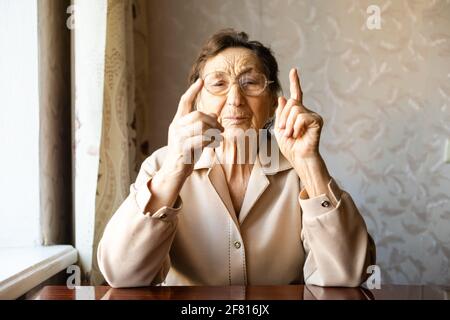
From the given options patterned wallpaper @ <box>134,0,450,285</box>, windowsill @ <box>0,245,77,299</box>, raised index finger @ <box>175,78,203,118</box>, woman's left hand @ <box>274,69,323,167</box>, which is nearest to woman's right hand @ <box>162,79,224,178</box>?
raised index finger @ <box>175,78,203,118</box>

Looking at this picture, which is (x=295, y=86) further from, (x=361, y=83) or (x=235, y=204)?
(x=361, y=83)

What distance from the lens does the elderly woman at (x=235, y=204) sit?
3.09ft

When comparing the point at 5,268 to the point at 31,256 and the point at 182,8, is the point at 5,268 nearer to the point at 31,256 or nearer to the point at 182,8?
the point at 31,256

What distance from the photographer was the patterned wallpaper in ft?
5.76

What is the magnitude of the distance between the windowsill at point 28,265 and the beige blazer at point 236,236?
20 cm

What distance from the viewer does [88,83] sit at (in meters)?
1.29

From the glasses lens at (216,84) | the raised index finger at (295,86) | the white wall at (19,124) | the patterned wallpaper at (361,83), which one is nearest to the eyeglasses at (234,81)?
the glasses lens at (216,84)

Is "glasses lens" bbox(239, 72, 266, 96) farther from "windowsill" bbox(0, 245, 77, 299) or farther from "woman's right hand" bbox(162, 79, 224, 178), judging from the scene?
"windowsill" bbox(0, 245, 77, 299)

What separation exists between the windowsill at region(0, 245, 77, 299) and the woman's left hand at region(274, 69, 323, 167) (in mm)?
673

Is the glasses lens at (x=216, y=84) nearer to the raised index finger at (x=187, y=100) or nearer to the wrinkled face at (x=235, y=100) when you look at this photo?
the wrinkled face at (x=235, y=100)

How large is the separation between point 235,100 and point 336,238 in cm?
42
